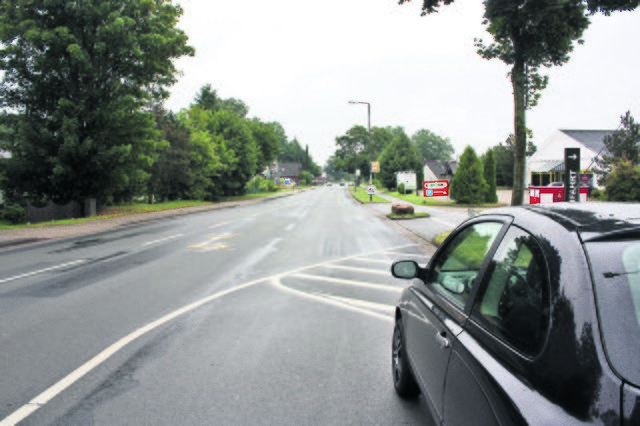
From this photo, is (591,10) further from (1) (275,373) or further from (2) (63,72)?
(2) (63,72)

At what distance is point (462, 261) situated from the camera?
10.1 ft

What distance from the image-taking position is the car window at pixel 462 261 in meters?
2.52

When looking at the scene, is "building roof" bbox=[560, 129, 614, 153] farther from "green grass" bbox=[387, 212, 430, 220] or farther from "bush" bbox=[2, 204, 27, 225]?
"bush" bbox=[2, 204, 27, 225]

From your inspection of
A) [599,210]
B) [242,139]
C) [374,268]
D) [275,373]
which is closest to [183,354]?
[275,373]

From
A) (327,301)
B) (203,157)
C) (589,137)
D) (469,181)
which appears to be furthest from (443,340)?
(589,137)

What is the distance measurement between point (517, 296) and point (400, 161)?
60407 millimetres

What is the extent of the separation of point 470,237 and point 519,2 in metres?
8.62

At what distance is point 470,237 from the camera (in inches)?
114

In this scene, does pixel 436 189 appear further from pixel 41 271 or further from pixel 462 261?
pixel 462 261

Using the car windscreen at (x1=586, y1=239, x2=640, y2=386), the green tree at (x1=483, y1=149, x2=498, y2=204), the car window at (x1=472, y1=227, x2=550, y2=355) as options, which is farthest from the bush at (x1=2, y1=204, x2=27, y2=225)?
the green tree at (x1=483, y1=149, x2=498, y2=204)

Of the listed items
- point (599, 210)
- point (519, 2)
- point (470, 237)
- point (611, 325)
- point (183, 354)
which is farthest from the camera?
point (519, 2)

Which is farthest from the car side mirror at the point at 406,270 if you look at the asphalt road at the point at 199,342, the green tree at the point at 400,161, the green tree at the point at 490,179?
the green tree at the point at 400,161

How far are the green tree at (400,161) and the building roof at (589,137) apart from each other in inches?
711

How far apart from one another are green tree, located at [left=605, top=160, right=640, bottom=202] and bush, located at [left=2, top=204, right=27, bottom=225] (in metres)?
26.3
